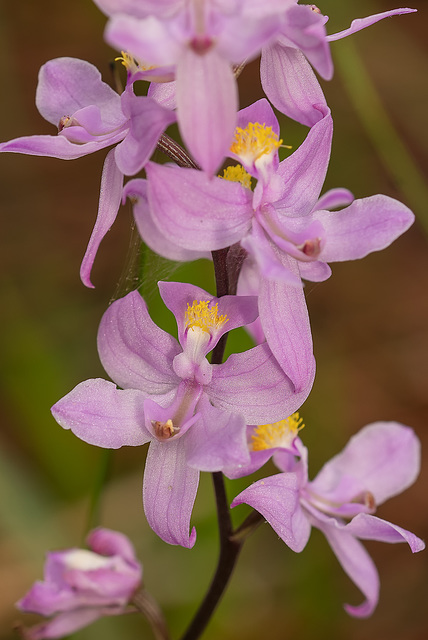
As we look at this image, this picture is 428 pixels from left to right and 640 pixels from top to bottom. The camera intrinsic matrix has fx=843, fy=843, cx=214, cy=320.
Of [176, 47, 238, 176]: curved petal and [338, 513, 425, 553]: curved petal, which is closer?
[176, 47, 238, 176]: curved petal

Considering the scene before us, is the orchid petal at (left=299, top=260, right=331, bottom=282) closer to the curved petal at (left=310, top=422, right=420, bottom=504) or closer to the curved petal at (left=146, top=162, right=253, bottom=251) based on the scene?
the curved petal at (left=146, top=162, right=253, bottom=251)

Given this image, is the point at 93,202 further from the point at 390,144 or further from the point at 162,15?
the point at 162,15

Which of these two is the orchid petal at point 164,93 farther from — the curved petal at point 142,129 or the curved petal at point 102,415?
the curved petal at point 102,415

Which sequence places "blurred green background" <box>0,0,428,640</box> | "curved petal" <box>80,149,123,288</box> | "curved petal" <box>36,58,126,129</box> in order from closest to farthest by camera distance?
"curved petal" <box>80,149,123,288</box>
"curved petal" <box>36,58,126,129</box>
"blurred green background" <box>0,0,428,640</box>

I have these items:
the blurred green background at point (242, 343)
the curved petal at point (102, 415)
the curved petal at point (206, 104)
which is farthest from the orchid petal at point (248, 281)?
the curved petal at point (206, 104)

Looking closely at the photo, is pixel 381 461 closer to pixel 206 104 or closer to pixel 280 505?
pixel 280 505

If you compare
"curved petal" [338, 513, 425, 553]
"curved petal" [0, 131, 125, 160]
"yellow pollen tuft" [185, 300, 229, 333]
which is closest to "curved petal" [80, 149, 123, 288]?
"curved petal" [0, 131, 125, 160]

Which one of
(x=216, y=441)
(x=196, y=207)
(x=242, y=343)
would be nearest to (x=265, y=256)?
(x=196, y=207)
